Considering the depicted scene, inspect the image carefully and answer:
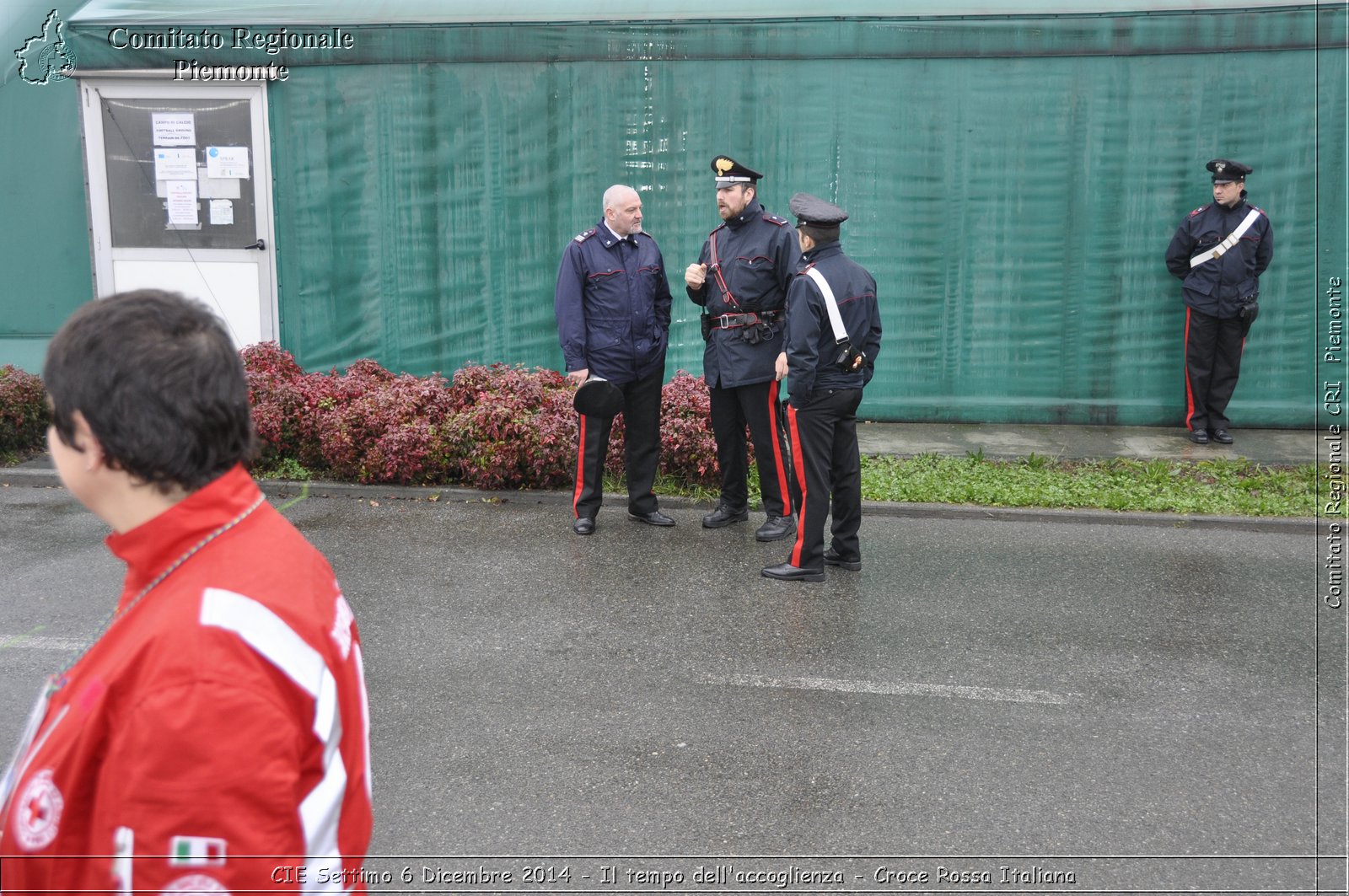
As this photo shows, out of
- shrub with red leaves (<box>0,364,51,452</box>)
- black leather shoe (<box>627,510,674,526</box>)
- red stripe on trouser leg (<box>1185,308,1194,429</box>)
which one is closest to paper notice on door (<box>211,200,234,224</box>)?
shrub with red leaves (<box>0,364,51,452</box>)

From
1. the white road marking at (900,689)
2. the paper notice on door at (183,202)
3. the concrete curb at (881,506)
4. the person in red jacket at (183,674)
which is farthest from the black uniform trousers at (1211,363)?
the person in red jacket at (183,674)

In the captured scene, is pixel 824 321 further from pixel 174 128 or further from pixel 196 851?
pixel 174 128

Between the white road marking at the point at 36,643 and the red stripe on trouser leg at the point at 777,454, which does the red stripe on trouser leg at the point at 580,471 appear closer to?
the red stripe on trouser leg at the point at 777,454

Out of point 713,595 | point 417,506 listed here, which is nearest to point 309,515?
point 417,506

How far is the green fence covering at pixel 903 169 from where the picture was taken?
1028 cm

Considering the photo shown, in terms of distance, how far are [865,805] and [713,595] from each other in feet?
7.71

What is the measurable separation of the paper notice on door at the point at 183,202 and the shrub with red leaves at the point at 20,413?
7.17 feet

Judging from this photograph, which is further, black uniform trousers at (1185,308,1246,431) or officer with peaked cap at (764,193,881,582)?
black uniform trousers at (1185,308,1246,431)

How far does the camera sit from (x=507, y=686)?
523 cm

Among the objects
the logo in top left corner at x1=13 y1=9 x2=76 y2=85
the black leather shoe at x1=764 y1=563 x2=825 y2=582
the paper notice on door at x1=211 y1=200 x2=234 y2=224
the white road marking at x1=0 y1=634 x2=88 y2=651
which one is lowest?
the white road marking at x1=0 y1=634 x2=88 y2=651

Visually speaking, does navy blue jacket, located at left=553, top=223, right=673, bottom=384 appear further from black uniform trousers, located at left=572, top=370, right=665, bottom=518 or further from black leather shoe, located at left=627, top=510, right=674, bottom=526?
black leather shoe, located at left=627, top=510, right=674, bottom=526

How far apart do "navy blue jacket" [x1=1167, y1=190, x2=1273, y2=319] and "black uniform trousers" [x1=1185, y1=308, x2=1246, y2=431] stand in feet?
0.45

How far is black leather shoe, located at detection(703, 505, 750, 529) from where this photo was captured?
785 centimetres

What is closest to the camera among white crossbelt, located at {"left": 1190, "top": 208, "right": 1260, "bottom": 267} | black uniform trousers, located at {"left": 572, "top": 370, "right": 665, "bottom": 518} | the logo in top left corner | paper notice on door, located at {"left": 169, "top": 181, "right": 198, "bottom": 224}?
black uniform trousers, located at {"left": 572, "top": 370, "right": 665, "bottom": 518}
